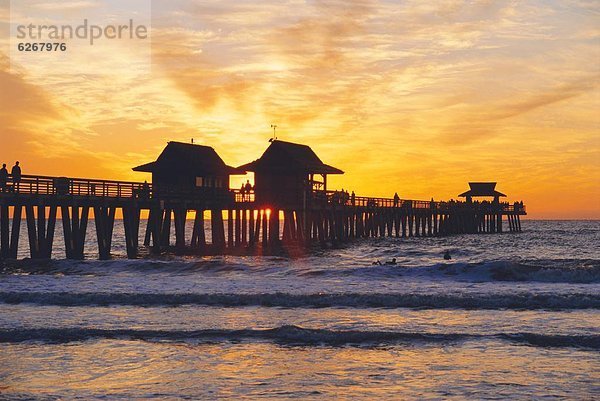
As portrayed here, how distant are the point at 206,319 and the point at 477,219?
246ft

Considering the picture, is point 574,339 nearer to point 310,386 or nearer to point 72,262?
point 310,386

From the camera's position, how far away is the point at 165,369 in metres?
11.9

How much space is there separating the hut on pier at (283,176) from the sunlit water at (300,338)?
21578 millimetres

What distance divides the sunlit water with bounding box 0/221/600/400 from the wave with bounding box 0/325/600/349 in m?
0.04

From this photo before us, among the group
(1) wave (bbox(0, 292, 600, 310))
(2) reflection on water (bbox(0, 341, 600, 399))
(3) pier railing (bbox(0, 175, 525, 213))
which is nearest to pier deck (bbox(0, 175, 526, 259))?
(3) pier railing (bbox(0, 175, 525, 213))

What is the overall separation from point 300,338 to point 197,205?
1155 inches

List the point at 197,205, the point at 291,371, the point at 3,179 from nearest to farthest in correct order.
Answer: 1. the point at 291,371
2. the point at 3,179
3. the point at 197,205

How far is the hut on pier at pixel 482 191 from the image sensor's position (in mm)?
90062

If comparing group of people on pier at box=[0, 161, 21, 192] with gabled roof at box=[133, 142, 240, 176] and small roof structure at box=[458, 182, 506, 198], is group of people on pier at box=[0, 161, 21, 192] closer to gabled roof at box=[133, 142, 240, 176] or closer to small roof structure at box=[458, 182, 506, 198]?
gabled roof at box=[133, 142, 240, 176]

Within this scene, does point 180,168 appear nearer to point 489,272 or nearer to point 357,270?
point 357,270

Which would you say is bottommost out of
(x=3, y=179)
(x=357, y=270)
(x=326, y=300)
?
(x=326, y=300)

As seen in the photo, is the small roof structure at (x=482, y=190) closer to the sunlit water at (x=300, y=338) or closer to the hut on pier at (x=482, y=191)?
the hut on pier at (x=482, y=191)

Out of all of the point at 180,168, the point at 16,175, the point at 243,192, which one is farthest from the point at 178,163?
the point at 16,175

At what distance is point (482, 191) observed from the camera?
9062 centimetres
